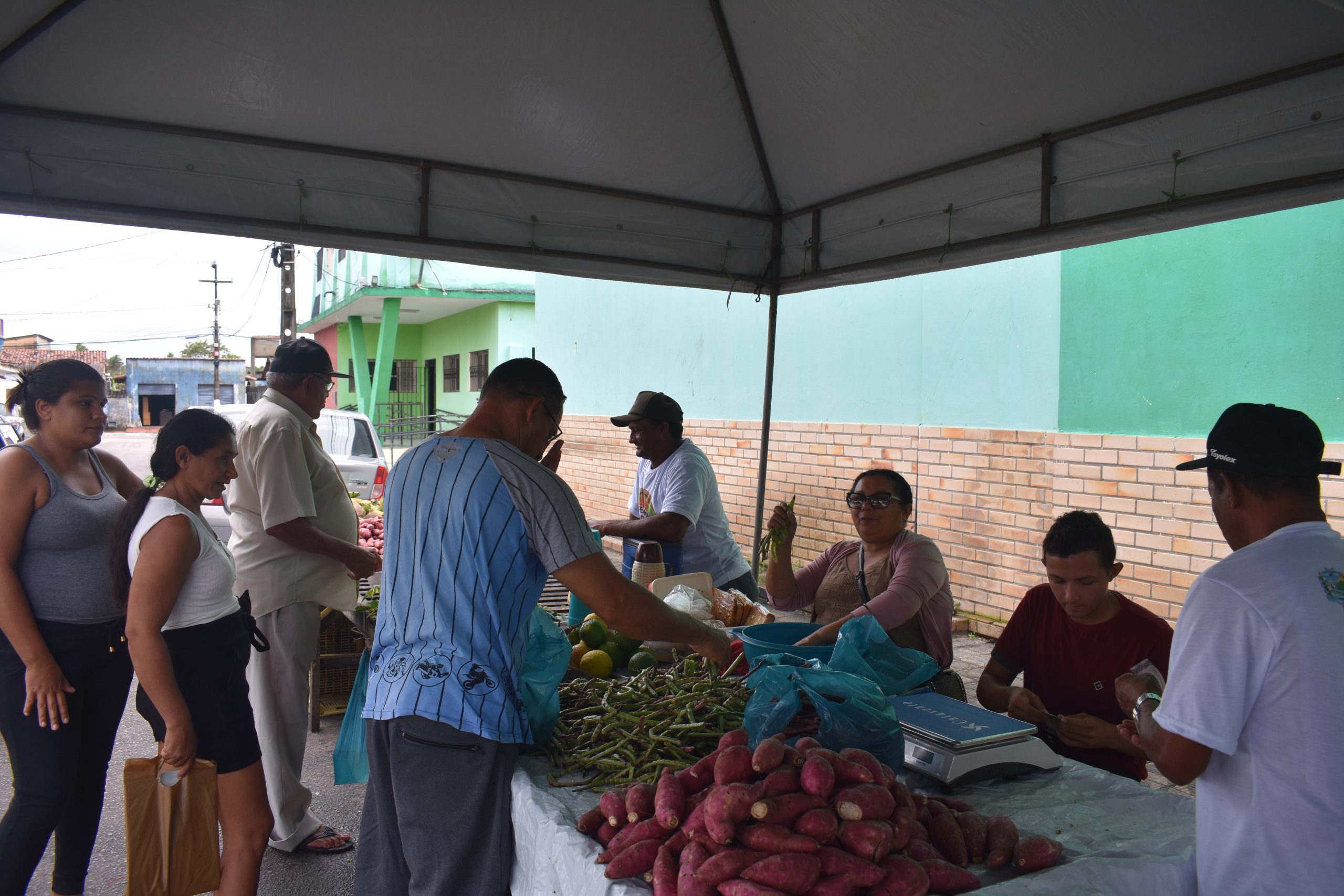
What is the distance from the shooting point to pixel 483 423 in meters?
2.27

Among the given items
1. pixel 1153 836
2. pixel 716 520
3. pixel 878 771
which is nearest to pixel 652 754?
pixel 878 771

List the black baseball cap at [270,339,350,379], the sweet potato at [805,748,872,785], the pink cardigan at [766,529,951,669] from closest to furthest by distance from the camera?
the sweet potato at [805,748,872,785]
the pink cardigan at [766,529,951,669]
the black baseball cap at [270,339,350,379]

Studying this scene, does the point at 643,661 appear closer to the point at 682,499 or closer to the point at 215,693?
the point at 215,693

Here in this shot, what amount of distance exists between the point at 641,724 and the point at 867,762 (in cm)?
78

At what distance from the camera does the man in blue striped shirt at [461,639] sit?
2.05 m

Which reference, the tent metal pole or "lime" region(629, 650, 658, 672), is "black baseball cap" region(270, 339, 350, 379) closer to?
the tent metal pole

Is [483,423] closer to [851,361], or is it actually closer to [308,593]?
[308,593]

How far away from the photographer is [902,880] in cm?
154

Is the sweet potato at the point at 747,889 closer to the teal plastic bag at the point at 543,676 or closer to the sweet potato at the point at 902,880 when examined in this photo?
the sweet potato at the point at 902,880

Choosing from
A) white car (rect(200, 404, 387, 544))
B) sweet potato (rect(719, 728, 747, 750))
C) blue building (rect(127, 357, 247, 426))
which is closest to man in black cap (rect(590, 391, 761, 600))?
sweet potato (rect(719, 728, 747, 750))

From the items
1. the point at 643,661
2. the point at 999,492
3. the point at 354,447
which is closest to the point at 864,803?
the point at 643,661

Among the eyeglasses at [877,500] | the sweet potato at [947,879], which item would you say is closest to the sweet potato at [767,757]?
the sweet potato at [947,879]

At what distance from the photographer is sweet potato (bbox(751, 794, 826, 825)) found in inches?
62.9

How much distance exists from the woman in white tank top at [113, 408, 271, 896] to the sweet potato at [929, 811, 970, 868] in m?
2.27
